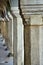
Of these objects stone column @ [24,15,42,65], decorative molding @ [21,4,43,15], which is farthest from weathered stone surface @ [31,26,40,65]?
decorative molding @ [21,4,43,15]

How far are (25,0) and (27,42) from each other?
17.9 inches

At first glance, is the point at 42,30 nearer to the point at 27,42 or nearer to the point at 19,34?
the point at 27,42

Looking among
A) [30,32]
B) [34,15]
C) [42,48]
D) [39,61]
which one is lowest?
[39,61]

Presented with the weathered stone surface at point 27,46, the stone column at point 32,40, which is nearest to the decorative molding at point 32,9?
the stone column at point 32,40

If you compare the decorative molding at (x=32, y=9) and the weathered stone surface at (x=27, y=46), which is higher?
the decorative molding at (x=32, y=9)

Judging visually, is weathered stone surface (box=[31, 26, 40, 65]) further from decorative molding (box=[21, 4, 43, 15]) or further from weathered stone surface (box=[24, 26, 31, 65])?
decorative molding (box=[21, 4, 43, 15])

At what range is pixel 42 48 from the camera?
6.92 feet

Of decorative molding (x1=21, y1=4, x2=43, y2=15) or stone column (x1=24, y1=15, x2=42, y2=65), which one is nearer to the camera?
decorative molding (x1=21, y1=4, x2=43, y2=15)

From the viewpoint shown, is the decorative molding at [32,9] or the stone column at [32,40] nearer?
the decorative molding at [32,9]

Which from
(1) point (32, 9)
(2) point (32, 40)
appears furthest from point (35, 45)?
(1) point (32, 9)

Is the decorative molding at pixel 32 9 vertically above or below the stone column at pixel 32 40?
above

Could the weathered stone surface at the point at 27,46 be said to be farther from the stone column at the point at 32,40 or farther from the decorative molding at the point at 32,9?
the decorative molding at the point at 32,9

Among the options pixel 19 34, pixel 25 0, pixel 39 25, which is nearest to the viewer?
pixel 25 0

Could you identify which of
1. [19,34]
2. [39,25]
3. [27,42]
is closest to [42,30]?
[39,25]
